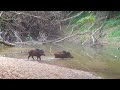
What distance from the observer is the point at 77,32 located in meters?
9.20

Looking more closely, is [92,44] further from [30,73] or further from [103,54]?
[30,73]

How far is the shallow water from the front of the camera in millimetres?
5686

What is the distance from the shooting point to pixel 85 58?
7246mm

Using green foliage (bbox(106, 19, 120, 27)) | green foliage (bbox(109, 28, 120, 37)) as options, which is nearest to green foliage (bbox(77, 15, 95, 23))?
green foliage (bbox(106, 19, 120, 27))

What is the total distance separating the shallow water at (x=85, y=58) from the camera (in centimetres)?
569

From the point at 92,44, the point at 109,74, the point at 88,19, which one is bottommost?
the point at 109,74

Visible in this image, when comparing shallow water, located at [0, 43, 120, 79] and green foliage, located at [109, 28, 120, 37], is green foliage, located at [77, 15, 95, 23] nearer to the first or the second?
shallow water, located at [0, 43, 120, 79]

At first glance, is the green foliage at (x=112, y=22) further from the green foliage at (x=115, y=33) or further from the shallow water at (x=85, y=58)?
the shallow water at (x=85, y=58)

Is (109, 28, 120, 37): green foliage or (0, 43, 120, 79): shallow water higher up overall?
(109, 28, 120, 37): green foliage

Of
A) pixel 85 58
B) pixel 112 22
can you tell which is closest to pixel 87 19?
pixel 112 22

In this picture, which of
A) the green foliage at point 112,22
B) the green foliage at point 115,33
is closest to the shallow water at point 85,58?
the green foliage at point 115,33
